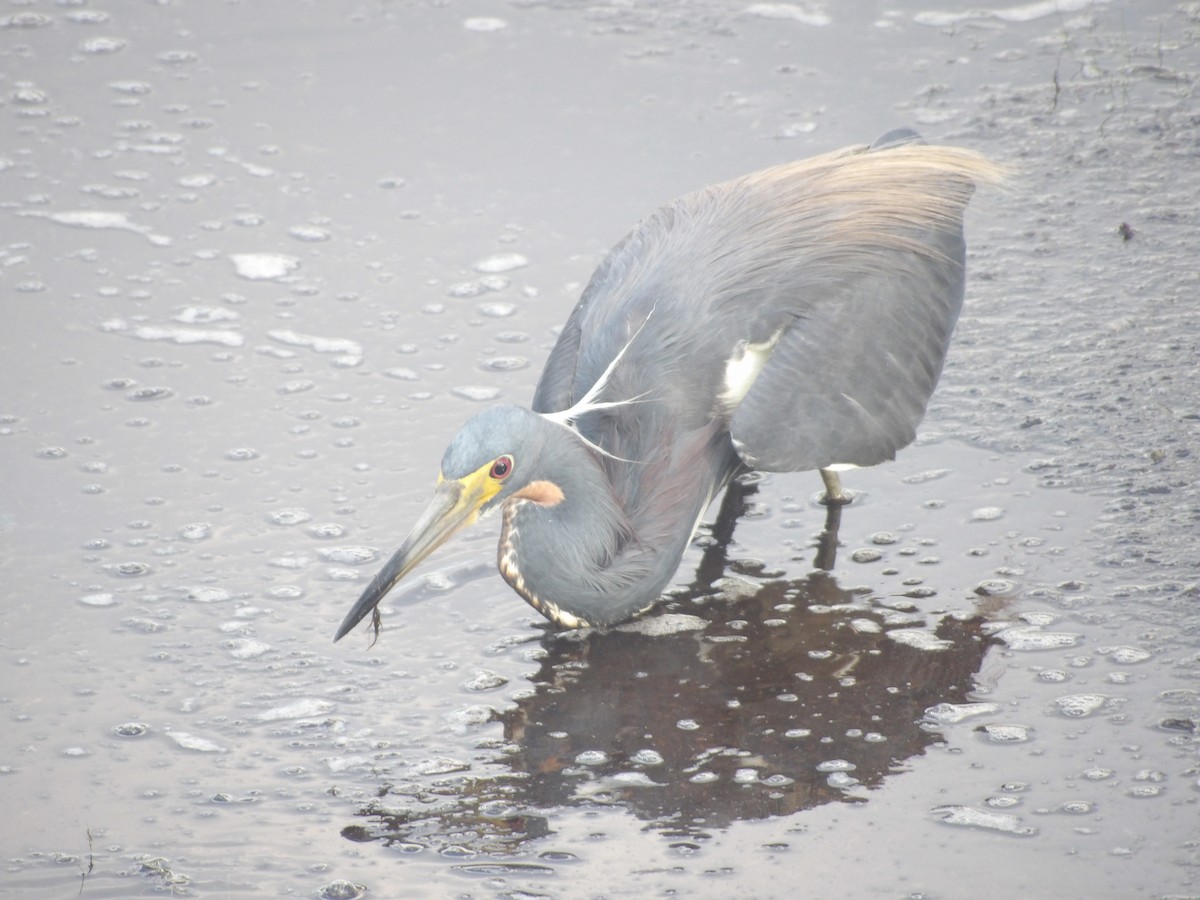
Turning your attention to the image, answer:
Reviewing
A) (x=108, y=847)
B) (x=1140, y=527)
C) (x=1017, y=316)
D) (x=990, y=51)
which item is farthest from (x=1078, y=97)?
(x=108, y=847)

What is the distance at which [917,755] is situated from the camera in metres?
4.19

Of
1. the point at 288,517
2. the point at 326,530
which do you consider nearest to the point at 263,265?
the point at 288,517

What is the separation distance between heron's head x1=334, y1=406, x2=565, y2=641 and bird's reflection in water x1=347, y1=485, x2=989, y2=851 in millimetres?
569

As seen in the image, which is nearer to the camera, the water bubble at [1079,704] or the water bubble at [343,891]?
the water bubble at [343,891]

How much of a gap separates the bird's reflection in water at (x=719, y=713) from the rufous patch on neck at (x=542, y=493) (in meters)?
0.51

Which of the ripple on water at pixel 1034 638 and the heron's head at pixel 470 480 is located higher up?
the heron's head at pixel 470 480

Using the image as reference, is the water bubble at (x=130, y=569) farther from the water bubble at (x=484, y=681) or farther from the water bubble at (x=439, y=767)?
the water bubble at (x=439, y=767)

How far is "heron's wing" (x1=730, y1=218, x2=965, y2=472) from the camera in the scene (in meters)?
4.85

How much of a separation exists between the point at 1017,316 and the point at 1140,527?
1430 millimetres

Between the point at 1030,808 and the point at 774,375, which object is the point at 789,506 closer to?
the point at 774,375

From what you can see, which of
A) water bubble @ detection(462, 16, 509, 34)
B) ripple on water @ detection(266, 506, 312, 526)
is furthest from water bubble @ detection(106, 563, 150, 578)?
water bubble @ detection(462, 16, 509, 34)

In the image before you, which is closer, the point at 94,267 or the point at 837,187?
the point at 837,187

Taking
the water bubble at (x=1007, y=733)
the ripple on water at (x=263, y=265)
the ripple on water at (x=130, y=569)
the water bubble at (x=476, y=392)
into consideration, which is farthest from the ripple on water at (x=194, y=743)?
the ripple on water at (x=263, y=265)

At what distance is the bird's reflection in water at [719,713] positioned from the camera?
404cm
